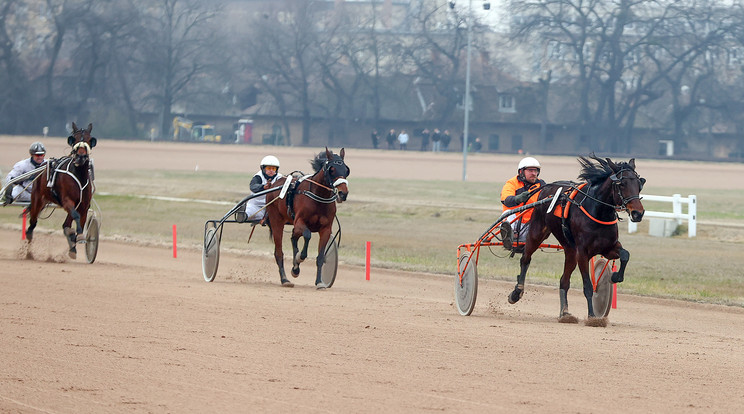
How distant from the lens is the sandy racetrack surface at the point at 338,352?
6.73 metres

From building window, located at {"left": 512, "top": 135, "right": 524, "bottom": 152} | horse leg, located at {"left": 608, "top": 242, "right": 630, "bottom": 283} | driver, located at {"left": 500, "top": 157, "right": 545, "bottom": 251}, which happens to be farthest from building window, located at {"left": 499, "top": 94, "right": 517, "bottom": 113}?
horse leg, located at {"left": 608, "top": 242, "right": 630, "bottom": 283}

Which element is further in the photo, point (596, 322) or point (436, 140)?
point (436, 140)

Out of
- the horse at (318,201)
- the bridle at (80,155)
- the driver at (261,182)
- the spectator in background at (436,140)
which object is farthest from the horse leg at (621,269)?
the spectator in background at (436,140)

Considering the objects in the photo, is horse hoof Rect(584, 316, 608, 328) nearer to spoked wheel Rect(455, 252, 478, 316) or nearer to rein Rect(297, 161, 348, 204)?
spoked wheel Rect(455, 252, 478, 316)

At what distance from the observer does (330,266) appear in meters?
13.8

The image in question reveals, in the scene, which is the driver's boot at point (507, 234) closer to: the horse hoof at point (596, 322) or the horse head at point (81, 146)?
the horse hoof at point (596, 322)

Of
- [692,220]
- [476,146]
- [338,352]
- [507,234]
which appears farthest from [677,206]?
[476,146]

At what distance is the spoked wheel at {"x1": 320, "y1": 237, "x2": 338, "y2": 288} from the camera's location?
44.9 ft

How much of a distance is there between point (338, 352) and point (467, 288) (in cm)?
299

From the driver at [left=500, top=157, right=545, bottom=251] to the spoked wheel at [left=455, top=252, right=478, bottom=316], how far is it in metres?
0.46

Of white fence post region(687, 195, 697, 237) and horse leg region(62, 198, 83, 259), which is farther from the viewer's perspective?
white fence post region(687, 195, 697, 237)

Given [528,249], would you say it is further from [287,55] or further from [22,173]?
[287,55]

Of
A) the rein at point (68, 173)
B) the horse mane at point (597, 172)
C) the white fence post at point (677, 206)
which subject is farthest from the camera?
the white fence post at point (677, 206)

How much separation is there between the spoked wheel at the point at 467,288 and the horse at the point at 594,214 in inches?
34.1
